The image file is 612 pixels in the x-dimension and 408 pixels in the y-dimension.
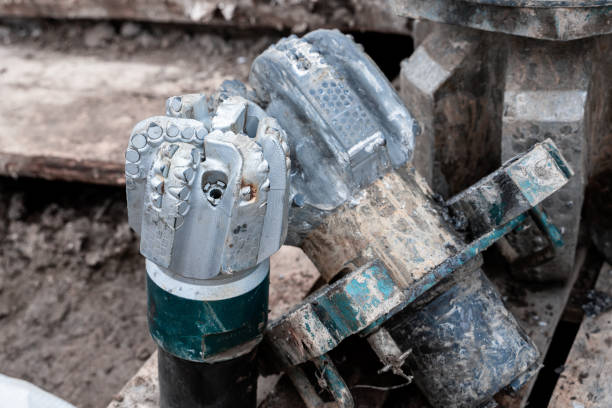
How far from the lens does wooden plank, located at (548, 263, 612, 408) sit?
1941mm

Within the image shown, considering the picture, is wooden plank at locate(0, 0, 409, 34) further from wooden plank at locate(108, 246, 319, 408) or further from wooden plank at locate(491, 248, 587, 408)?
wooden plank at locate(491, 248, 587, 408)

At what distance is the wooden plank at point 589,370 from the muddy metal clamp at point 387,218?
202mm

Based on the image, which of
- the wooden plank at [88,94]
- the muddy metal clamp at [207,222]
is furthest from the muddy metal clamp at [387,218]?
the wooden plank at [88,94]

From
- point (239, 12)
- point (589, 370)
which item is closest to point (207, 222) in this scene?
point (589, 370)

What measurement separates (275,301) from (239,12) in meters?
1.69

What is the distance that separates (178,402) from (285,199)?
1.89 ft

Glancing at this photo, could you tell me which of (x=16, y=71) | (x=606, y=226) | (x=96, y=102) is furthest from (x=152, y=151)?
(x=16, y=71)

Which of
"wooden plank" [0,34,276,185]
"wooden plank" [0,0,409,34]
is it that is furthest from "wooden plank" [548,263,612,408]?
"wooden plank" [0,34,276,185]

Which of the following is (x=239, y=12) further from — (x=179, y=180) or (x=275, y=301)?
(x=179, y=180)

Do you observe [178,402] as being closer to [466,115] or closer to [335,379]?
[335,379]

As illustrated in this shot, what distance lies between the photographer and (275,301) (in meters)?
2.32

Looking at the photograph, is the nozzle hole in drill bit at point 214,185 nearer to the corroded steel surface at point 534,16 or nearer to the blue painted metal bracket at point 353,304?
the blue painted metal bracket at point 353,304

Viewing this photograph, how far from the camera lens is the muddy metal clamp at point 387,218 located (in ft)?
5.52

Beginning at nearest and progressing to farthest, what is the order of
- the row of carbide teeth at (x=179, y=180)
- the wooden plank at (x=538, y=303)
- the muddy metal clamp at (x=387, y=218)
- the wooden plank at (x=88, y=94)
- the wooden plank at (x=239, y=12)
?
the row of carbide teeth at (x=179, y=180)
the muddy metal clamp at (x=387, y=218)
the wooden plank at (x=538, y=303)
the wooden plank at (x=88, y=94)
the wooden plank at (x=239, y=12)
